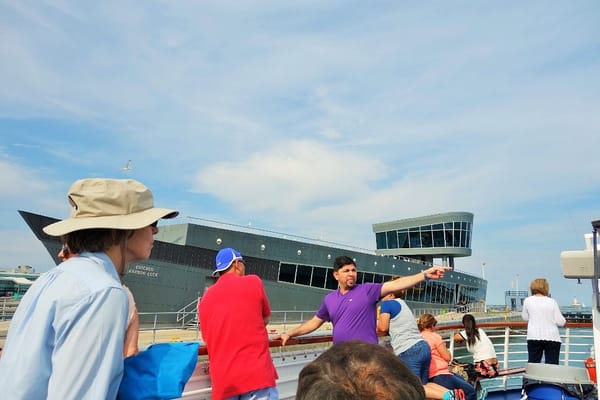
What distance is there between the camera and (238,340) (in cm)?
320

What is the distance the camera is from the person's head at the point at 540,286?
6.59 metres

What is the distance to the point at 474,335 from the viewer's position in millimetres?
6121

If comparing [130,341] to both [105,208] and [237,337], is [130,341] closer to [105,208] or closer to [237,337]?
[105,208]

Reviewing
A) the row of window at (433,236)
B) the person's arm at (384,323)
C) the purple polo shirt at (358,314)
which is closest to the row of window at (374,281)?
the row of window at (433,236)

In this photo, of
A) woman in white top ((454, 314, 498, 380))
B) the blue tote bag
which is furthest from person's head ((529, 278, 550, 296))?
the blue tote bag

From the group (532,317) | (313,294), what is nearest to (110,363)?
(532,317)

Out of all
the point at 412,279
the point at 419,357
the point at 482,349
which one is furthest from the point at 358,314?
the point at 482,349

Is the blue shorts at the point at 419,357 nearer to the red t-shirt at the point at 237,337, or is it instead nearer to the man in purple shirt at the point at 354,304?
the man in purple shirt at the point at 354,304

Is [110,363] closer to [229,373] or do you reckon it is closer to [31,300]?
[31,300]

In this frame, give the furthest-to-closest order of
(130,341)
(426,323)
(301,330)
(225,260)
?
(426,323) < (301,330) < (225,260) < (130,341)

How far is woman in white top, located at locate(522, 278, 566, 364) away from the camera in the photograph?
6402 millimetres

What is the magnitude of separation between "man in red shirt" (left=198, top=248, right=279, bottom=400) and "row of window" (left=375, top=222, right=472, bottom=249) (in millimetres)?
42986

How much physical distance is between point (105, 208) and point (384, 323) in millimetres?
3586

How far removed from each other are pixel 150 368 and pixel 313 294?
2700cm
